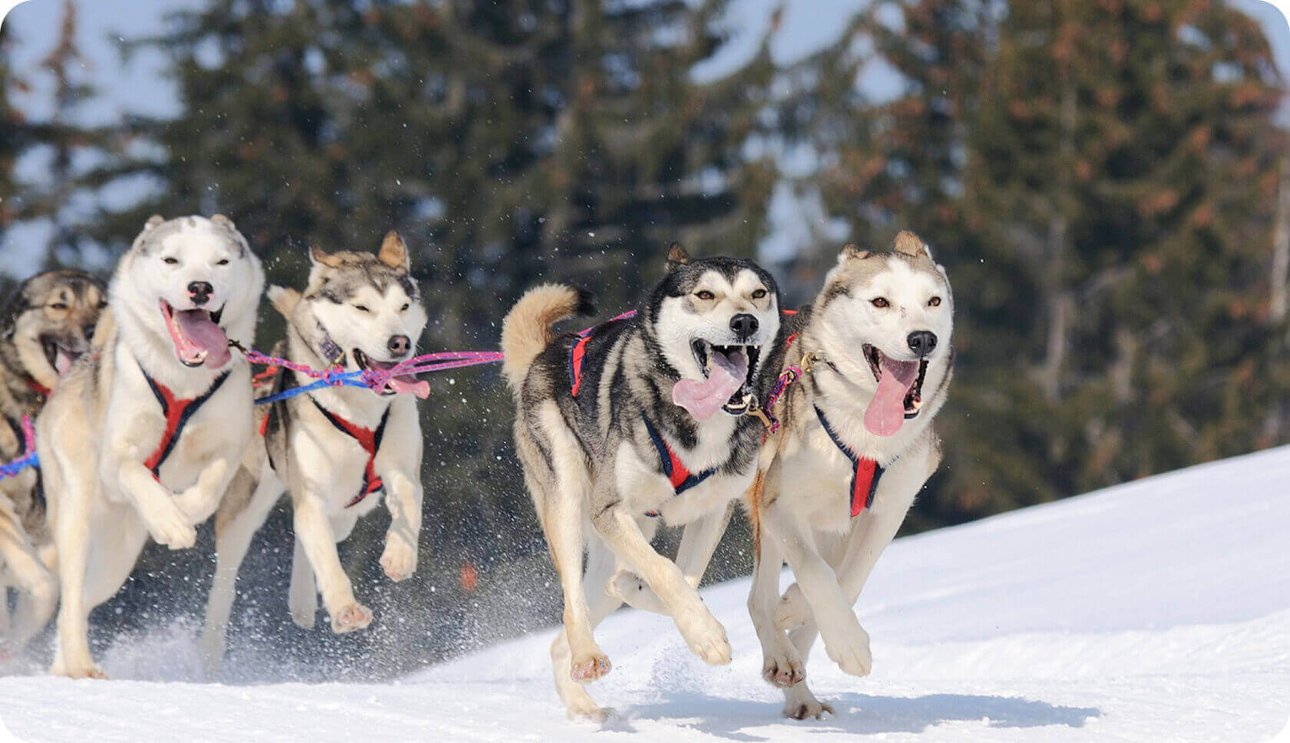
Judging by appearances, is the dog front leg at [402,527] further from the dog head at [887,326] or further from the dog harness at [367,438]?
the dog head at [887,326]

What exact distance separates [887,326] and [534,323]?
123cm

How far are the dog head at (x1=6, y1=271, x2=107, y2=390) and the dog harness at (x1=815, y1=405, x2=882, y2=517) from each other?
2.92 m

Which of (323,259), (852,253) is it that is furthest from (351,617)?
(852,253)

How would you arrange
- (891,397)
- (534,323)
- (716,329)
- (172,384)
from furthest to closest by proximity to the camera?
(534,323), (172,384), (891,397), (716,329)

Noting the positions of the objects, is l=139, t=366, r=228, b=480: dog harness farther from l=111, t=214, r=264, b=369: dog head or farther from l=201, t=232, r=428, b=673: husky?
l=201, t=232, r=428, b=673: husky

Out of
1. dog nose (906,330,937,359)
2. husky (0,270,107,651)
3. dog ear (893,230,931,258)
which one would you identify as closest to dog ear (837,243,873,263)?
dog ear (893,230,931,258)

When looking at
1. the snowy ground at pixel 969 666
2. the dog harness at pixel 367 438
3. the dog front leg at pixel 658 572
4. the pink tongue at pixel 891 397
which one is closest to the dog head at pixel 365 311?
the dog harness at pixel 367 438

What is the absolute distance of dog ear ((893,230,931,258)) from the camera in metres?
5.22

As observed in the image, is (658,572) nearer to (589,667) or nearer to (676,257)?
(589,667)

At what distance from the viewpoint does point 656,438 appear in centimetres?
488

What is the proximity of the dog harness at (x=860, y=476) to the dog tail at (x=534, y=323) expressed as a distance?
94cm

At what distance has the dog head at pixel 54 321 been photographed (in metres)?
6.63

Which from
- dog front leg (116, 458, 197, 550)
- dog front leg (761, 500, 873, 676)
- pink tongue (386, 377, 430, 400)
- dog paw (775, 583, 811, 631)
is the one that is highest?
pink tongue (386, 377, 430, 400)

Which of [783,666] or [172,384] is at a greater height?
[172,384]
